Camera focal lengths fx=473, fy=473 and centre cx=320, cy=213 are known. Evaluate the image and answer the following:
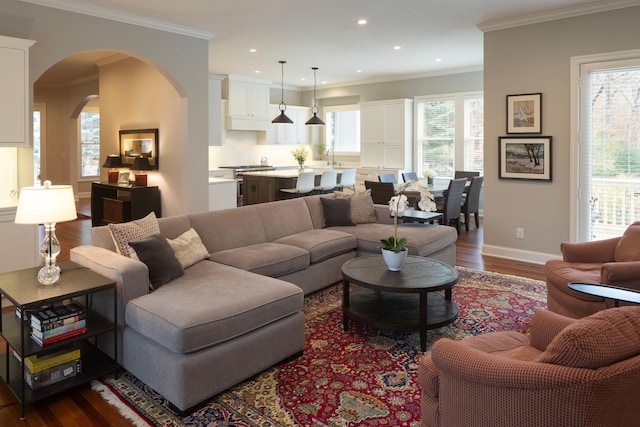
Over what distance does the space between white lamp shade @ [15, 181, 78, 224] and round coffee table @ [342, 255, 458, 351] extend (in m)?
1.96

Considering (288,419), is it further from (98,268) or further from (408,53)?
(408,53)

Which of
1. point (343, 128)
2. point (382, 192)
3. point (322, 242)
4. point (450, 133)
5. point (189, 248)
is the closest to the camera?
point (189, 248)

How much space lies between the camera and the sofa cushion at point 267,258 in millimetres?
3822

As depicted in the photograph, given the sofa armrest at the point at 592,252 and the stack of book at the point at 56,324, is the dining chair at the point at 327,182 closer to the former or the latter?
the sofa armrest at the point at 592,252

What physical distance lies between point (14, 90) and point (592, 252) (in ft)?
17.0

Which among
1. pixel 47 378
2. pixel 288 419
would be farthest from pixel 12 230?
pixel 288 419

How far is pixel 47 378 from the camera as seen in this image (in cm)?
264

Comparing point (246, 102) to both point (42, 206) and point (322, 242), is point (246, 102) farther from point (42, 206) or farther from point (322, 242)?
point (42, 206)

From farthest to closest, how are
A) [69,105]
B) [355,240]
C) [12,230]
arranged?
1. [69,105]
2. [355,240]
3. [12,230]

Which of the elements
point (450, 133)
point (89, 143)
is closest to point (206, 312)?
point (450, 133)

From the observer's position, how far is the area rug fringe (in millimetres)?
2423

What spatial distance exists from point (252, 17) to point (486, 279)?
3989 millimetres

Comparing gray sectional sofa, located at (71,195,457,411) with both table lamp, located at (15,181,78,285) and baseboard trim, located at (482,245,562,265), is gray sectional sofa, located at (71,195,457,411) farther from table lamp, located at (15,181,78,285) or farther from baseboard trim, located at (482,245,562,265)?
baseboard trim, located at (482,245,562,265)

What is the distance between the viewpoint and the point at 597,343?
1.56 meters
